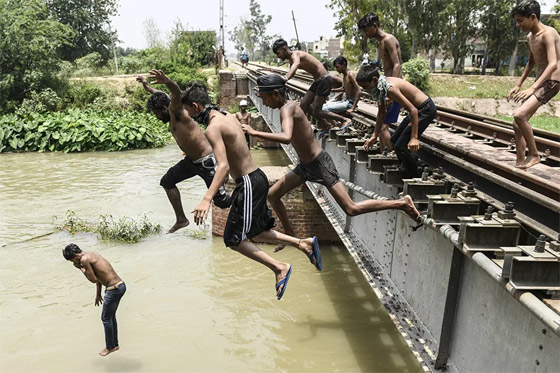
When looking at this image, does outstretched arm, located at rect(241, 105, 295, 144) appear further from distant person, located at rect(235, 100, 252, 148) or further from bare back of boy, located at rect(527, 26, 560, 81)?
bare back of boy, located at rect(527, 26, 560, 81)

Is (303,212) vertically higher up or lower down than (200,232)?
higher up

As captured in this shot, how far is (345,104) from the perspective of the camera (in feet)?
26.7

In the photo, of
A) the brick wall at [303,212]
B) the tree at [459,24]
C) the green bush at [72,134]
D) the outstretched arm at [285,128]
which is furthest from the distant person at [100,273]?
the tree at [459,24]

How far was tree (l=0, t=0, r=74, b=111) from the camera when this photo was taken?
28.5 meters

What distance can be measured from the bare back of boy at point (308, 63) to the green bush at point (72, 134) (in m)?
17.7

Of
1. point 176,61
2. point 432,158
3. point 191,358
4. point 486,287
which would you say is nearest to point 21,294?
point 191,358

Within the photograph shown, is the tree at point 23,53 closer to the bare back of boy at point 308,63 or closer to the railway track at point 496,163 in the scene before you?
the bare back of boy at point 308,63

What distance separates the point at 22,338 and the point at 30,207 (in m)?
8.03

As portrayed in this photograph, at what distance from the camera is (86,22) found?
5234 centimetres

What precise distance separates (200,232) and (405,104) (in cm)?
823

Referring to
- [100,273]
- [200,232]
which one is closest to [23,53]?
[200,232]

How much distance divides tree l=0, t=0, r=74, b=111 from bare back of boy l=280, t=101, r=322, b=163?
29.2 meters

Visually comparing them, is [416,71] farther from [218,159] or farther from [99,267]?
[218,159]

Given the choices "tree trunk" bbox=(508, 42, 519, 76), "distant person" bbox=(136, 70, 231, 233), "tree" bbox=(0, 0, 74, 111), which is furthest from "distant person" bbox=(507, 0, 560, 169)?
"tree trunk" bbox=(508, 42, 519, 76)
